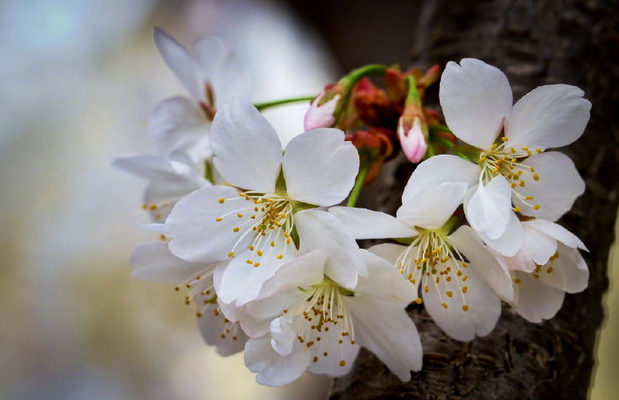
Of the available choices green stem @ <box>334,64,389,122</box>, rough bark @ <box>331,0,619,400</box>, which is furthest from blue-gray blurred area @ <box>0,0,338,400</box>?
green stem @ <box>334,64,389,122</box>

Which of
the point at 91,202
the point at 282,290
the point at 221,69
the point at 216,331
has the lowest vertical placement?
the point at 91,202

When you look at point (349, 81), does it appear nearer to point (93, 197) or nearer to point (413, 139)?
point (413, 139)

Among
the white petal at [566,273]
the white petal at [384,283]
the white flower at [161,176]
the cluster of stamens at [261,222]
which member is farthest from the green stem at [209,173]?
the white petal at [566,273]

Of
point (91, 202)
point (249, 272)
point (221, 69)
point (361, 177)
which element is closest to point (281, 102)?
point (221, 69)

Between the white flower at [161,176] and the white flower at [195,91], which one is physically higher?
the white flower at [195,91]

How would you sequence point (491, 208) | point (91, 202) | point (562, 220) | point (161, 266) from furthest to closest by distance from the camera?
point (91, 202) < point (562, 220) < point (161, 266) < point (491, 208)

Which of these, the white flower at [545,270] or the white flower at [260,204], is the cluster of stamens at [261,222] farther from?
the white flower at [545,270]

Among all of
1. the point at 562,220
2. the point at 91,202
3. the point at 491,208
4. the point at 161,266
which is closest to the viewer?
the point at 491,208

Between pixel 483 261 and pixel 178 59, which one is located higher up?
pixel 178 59
